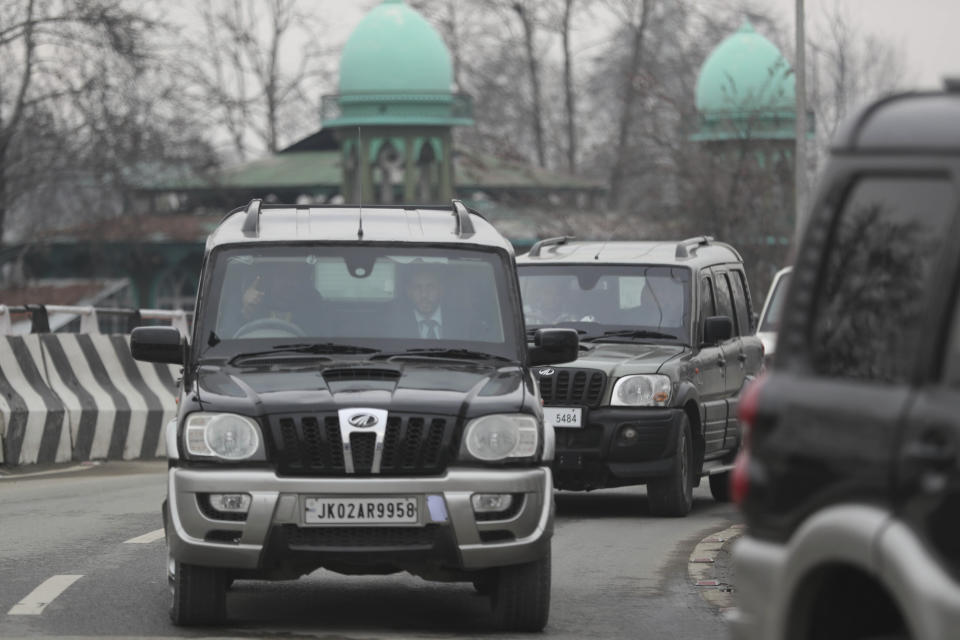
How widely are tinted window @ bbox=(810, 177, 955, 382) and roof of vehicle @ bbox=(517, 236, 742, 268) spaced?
1013cm

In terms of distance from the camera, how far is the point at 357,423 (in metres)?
8.64

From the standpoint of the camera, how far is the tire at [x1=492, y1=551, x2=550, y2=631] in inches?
356

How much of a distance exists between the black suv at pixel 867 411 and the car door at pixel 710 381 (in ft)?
31.3

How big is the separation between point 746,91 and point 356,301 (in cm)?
3648

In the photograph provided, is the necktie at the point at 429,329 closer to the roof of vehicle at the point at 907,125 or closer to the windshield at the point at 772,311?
the roof of vehicle at the point at 907,125

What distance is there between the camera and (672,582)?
1113cm

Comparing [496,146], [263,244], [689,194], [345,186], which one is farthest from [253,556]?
[345,186]

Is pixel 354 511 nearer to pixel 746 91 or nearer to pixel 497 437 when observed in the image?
pixel 497 437

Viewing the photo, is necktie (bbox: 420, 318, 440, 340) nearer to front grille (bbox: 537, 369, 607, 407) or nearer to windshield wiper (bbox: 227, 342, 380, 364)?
windshield wiper (bbox: 227, 342, 380, 364)

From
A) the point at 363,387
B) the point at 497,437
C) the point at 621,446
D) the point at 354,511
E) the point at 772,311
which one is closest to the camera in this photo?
the point at 354,511

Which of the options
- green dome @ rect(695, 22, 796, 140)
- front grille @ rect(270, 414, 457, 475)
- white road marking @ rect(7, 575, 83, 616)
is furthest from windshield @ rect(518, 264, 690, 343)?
green dome @ rect(695, 22, 796, 140)

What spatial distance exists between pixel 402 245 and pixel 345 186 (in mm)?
54689

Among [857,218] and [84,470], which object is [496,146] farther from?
[857,218]

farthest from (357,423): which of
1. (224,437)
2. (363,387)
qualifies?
(224,437)
